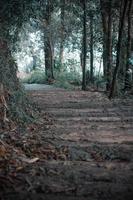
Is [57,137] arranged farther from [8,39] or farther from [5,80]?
[8,39]

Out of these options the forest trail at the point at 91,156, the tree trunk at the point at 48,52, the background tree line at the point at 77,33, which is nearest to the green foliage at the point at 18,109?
the background tree line at the point at 77,33

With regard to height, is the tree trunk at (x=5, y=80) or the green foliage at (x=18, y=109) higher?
the tree trunk at (x=5, y=80)

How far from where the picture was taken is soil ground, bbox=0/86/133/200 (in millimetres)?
4730

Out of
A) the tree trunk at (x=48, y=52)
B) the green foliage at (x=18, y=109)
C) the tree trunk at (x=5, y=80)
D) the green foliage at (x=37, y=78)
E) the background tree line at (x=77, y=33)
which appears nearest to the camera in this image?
A: the tree trunk at (x=5, y=80)

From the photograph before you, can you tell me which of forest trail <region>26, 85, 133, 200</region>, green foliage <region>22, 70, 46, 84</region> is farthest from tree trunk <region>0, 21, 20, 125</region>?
green foliage <region>22, 70, 46, 84</region>

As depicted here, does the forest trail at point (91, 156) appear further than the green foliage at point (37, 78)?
No

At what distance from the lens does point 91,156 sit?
255 inches

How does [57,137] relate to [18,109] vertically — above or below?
below

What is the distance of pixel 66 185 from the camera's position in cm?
496

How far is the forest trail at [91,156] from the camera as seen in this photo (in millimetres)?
4824

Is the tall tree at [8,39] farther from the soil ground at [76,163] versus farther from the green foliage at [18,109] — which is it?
the soil ground at [76,163]

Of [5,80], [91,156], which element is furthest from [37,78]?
[91,156]

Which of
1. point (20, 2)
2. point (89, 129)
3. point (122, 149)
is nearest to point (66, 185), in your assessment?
point (122, 149)

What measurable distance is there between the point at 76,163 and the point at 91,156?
553 mm
